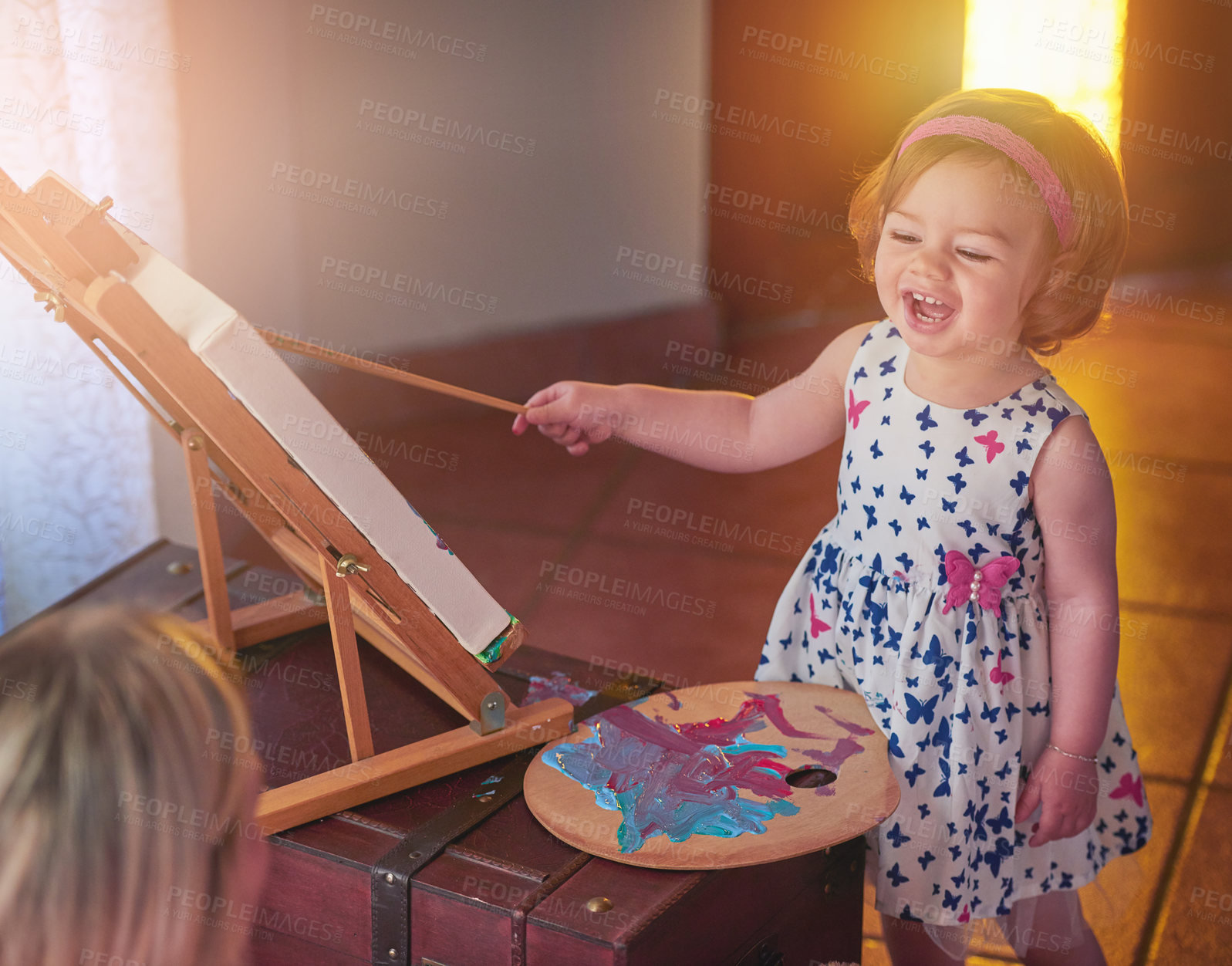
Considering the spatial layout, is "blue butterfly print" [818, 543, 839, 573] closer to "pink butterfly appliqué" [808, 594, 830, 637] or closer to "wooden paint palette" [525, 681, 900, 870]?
"pink butterfly appliqué" [808, 594, 830, 637]

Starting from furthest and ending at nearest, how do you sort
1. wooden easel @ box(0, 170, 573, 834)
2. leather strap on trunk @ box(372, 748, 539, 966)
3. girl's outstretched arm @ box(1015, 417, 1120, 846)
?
girl's outstretched arm @ box(1015, 417, 1120, 846)
leather strap on trunk @ box(372, 748, 539, 966)
wooden easel @ box(0, 170, 573, 834)

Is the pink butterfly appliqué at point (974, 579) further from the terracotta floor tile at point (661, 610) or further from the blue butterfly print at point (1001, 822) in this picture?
the terracotta floor tile at point (661, 610)

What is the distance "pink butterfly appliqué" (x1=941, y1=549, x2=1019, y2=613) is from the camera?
1.19 meters

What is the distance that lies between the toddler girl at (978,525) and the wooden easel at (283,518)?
36 centimetres

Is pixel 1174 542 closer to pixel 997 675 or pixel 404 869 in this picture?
pixel 997 675

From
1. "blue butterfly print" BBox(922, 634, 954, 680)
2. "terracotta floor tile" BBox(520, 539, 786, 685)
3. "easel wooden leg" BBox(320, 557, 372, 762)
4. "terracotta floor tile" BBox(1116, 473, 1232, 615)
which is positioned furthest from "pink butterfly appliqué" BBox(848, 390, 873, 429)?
"terracotta floor tile" BBox(1116, 473, 1232, 615)

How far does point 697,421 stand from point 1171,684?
141 centimetres

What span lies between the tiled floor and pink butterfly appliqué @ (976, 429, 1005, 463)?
748 mm

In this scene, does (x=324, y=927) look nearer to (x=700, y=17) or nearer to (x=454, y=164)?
(x=454, y=164)

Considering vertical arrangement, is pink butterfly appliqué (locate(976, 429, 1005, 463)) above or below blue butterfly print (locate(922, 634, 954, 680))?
above

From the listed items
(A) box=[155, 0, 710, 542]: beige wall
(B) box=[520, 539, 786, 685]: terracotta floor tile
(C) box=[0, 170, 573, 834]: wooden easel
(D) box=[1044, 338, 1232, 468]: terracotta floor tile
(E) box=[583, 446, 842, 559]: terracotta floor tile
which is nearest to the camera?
(C) box=[0, 170, 573, 834]: wooden easel

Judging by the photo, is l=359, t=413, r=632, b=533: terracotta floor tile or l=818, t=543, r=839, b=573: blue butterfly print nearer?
l=818, t=543, r=839, b=573: blue butterfly print

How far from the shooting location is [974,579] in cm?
119

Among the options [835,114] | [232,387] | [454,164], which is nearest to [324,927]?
[232,387]
